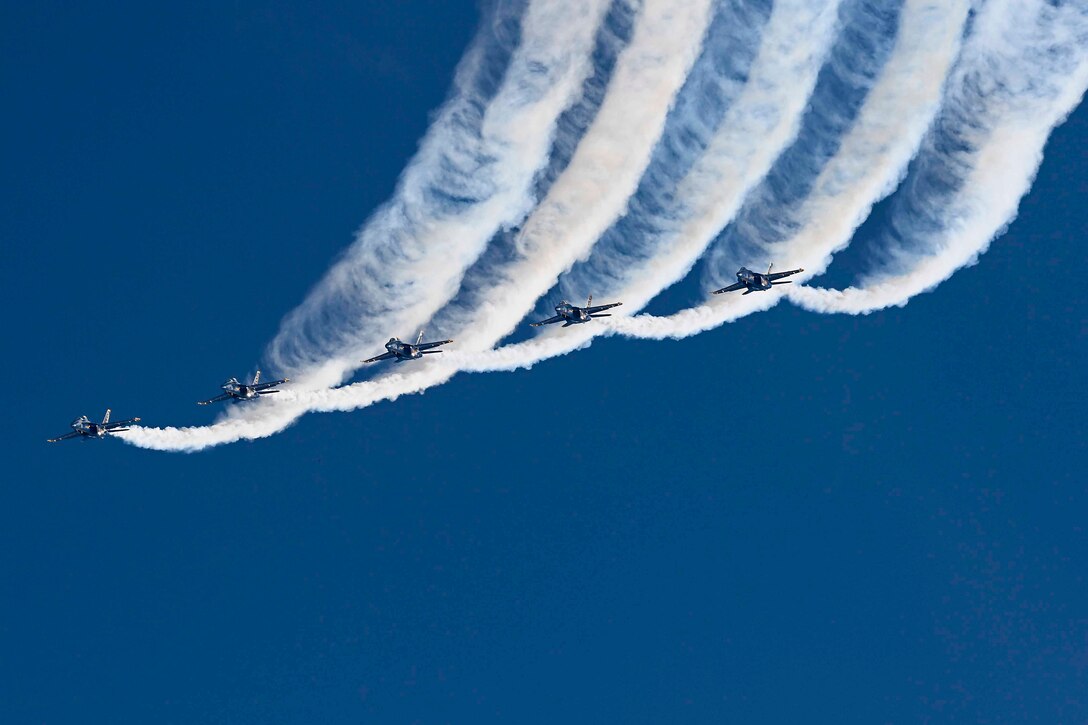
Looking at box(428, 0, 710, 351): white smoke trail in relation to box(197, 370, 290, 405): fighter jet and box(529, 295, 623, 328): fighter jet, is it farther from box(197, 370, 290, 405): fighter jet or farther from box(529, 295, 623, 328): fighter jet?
box(197, 370, 290, 405): fighter jet

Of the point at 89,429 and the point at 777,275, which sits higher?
the point at 89,429

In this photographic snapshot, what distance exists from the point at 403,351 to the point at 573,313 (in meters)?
9.71

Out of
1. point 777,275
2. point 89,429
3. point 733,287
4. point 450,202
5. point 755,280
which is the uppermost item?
point 89,429

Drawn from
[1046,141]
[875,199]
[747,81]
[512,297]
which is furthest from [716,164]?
[1046,141]

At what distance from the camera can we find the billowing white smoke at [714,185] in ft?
198

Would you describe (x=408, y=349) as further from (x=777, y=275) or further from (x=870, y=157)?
(x=870, y=157)

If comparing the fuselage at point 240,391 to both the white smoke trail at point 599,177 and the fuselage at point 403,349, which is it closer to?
the fuselage at point 403,349

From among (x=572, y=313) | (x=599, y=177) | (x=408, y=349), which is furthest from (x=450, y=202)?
(x=572, y=313)

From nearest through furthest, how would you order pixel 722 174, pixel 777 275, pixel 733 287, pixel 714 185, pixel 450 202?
1. pixel 722 174
2. pixel 714 185
3. pixel 450 202
4. pixel 777 275
5. pixel 733 287

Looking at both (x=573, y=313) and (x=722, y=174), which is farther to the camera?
(x=573, y=313)

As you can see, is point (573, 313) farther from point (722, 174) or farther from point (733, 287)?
point (722, 174)

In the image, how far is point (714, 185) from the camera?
6391 cm

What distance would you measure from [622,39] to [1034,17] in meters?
19.8

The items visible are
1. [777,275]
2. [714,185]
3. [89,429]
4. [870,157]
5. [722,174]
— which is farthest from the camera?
[89,429]
